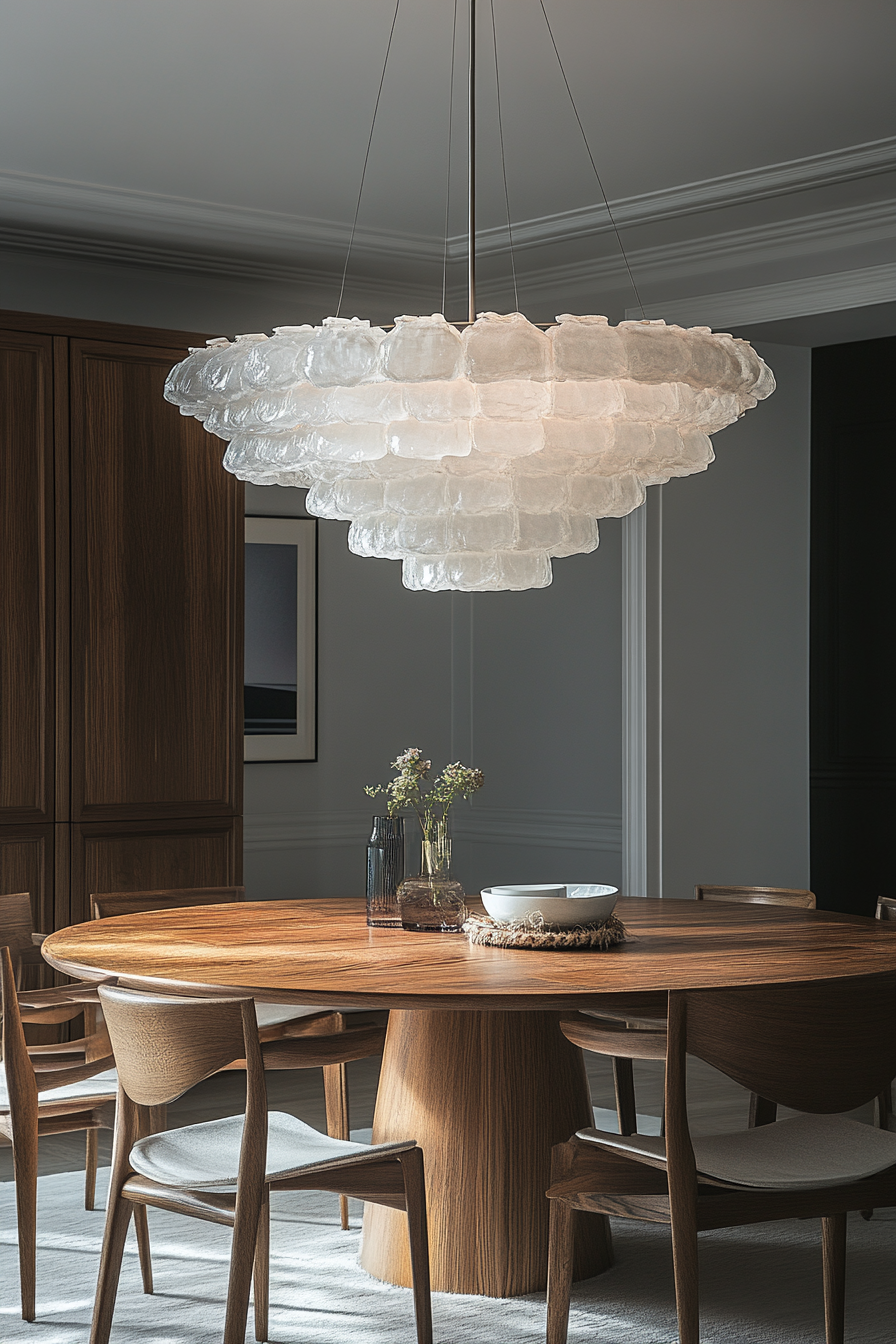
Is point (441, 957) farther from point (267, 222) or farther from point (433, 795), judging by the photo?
point (267, 222)

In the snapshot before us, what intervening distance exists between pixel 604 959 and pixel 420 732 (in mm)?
3876

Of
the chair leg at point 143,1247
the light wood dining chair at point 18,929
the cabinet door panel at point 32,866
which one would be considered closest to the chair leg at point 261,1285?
the chair leg at point 143,1247

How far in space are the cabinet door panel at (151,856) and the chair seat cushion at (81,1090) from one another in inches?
66.8

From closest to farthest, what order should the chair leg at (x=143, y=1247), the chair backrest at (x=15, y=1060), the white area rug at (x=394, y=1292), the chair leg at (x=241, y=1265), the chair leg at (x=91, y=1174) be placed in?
the chair leg at (x=241, y=1265), the chair backrest at (x=15, y=1060), the white area rug at (x=394, y=1292), the chair leg at (x=143, y=1247), the chair leg at (x=91, y=1174)

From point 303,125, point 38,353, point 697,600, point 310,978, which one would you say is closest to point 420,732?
point 697,600

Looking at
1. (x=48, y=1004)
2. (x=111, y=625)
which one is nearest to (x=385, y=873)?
(x=48, y=1004)

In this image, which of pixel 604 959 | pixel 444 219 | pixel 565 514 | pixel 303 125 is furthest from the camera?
pixel 444 219

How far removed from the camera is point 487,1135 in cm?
328

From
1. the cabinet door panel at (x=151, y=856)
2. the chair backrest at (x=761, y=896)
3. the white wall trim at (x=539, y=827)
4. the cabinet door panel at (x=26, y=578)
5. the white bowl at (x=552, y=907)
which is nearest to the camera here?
the white bowl at (x=552, y=907)

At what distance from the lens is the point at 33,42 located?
399 centimetres

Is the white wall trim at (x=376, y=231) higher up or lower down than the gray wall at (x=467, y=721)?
higher up

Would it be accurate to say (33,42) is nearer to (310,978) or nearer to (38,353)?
(38,353)

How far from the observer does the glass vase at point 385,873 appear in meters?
3.56

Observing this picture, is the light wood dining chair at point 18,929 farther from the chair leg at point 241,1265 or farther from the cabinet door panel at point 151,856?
the chair leg at point 241,1265
